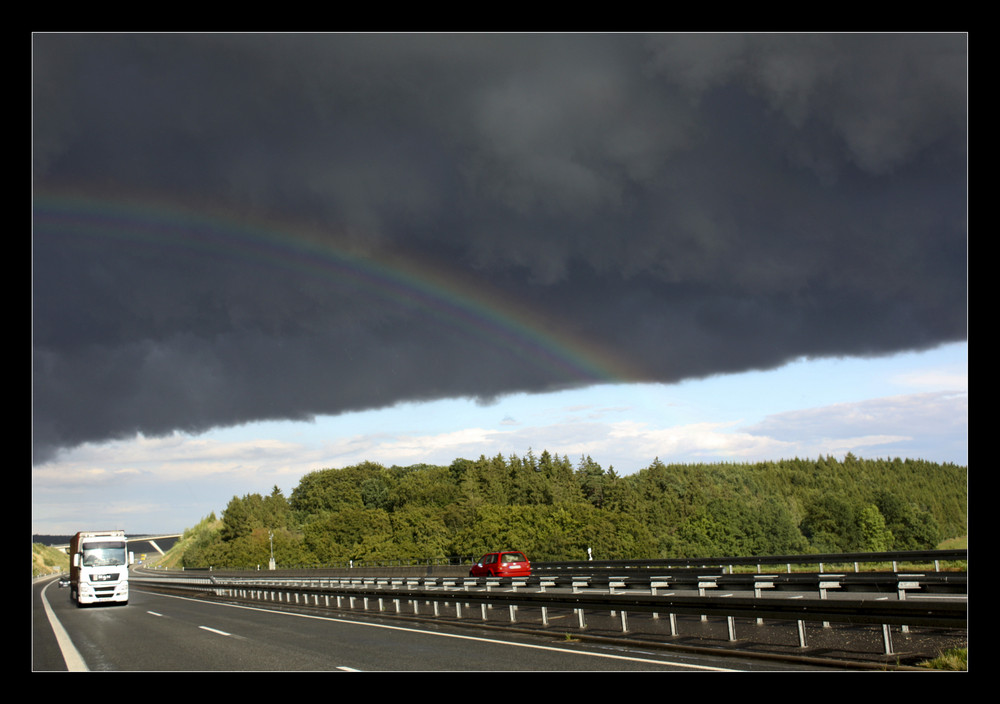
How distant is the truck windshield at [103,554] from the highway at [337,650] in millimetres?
Answer: 15317

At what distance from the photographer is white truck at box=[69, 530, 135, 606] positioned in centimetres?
3909

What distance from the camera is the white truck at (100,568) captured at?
128 feet

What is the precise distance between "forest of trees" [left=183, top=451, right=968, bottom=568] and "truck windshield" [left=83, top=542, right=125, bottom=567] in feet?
179

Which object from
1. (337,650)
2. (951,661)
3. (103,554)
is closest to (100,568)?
(103,554)

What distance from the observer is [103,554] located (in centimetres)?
4006

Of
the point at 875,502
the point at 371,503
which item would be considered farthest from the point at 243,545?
the point at 875,502

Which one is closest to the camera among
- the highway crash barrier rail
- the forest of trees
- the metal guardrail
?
the highway crash barrier rail

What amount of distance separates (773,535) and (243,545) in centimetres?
9859

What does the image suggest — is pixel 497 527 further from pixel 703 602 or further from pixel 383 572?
pixel 703 602

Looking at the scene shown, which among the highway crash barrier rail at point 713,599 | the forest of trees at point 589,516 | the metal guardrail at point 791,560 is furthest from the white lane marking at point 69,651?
the forest of trees at point 589,516

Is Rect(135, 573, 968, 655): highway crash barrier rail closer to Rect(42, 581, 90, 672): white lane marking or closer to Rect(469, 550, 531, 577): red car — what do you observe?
Rect(469, 550, 531, 577): red car

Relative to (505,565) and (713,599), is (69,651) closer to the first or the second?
(713,599)

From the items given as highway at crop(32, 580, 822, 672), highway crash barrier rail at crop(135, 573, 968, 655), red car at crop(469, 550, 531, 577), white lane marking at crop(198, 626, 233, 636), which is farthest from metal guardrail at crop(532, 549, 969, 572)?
white lane marking at crop(198, 626, 233, 636)

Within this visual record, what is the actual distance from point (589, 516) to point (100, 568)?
7900 cm
